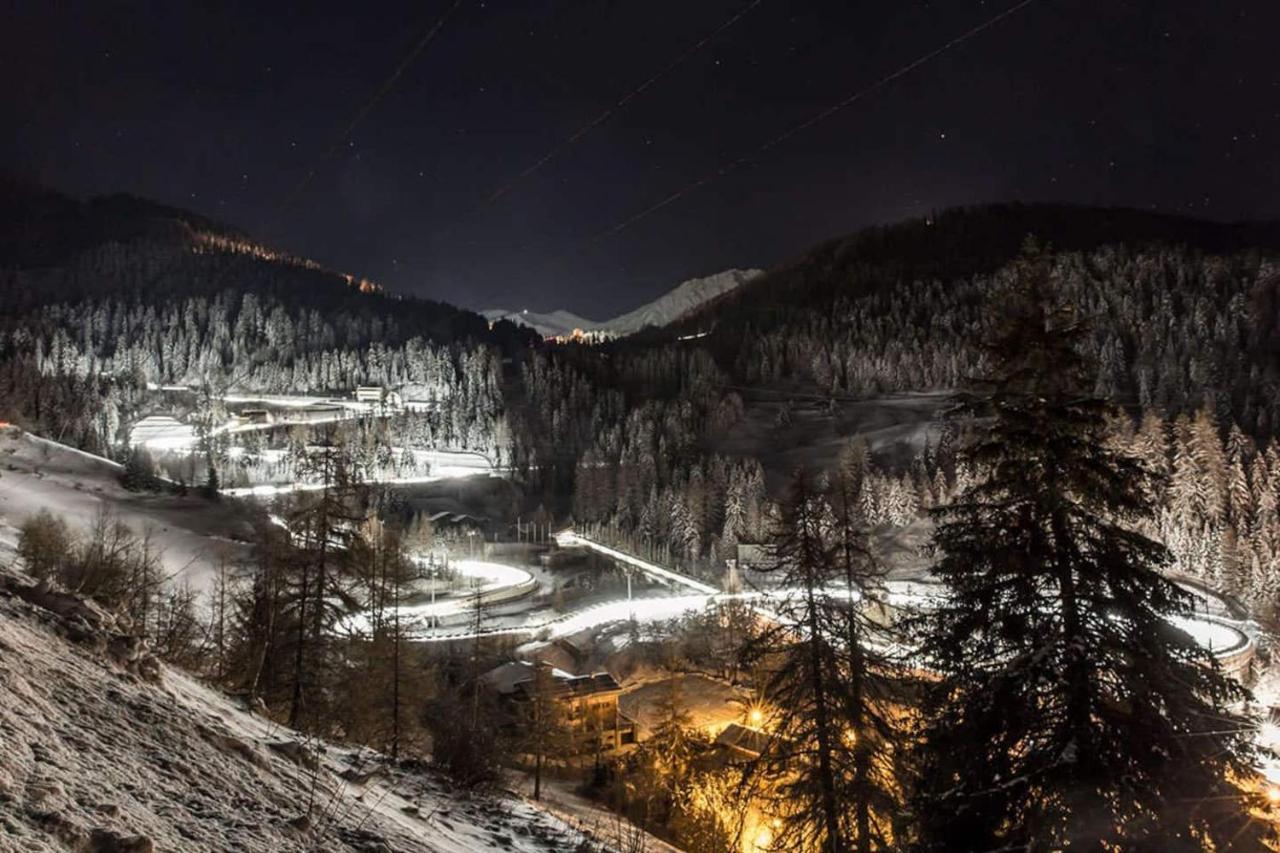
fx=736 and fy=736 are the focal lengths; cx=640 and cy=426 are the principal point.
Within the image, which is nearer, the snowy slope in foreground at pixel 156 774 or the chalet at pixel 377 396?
the snowy slope in foreground at pixel 156 774

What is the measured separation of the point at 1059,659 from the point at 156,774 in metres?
7.62

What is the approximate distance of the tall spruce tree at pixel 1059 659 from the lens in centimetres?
691

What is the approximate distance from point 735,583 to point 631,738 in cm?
2466

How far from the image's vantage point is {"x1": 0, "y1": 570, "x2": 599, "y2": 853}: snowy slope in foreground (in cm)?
306

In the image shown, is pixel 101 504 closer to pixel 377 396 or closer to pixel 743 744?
pixel 743 744

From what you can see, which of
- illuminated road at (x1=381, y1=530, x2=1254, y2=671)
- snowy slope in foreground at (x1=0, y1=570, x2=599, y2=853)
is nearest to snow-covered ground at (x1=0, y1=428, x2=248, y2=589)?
illuminated road at (x1=381, y1=530, x2=1254, y2=671)

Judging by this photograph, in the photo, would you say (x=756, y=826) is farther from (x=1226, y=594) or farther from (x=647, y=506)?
(x=647, y=506)

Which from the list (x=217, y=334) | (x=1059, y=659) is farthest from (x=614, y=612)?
(x=217, y=334)

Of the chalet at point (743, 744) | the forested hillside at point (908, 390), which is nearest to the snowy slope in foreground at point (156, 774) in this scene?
the chalet at point (743, 744)

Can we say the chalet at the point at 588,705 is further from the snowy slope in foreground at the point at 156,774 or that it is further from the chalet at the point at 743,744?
the snowy slope in foreground at the point at 156,774

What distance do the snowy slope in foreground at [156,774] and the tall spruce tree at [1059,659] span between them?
427 cm

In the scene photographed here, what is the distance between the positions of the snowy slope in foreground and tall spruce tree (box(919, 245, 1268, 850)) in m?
4.27

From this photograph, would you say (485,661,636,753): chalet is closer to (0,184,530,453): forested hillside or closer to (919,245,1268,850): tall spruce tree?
(919,245,1268,850): tall spruce tree

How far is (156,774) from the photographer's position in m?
3.88
